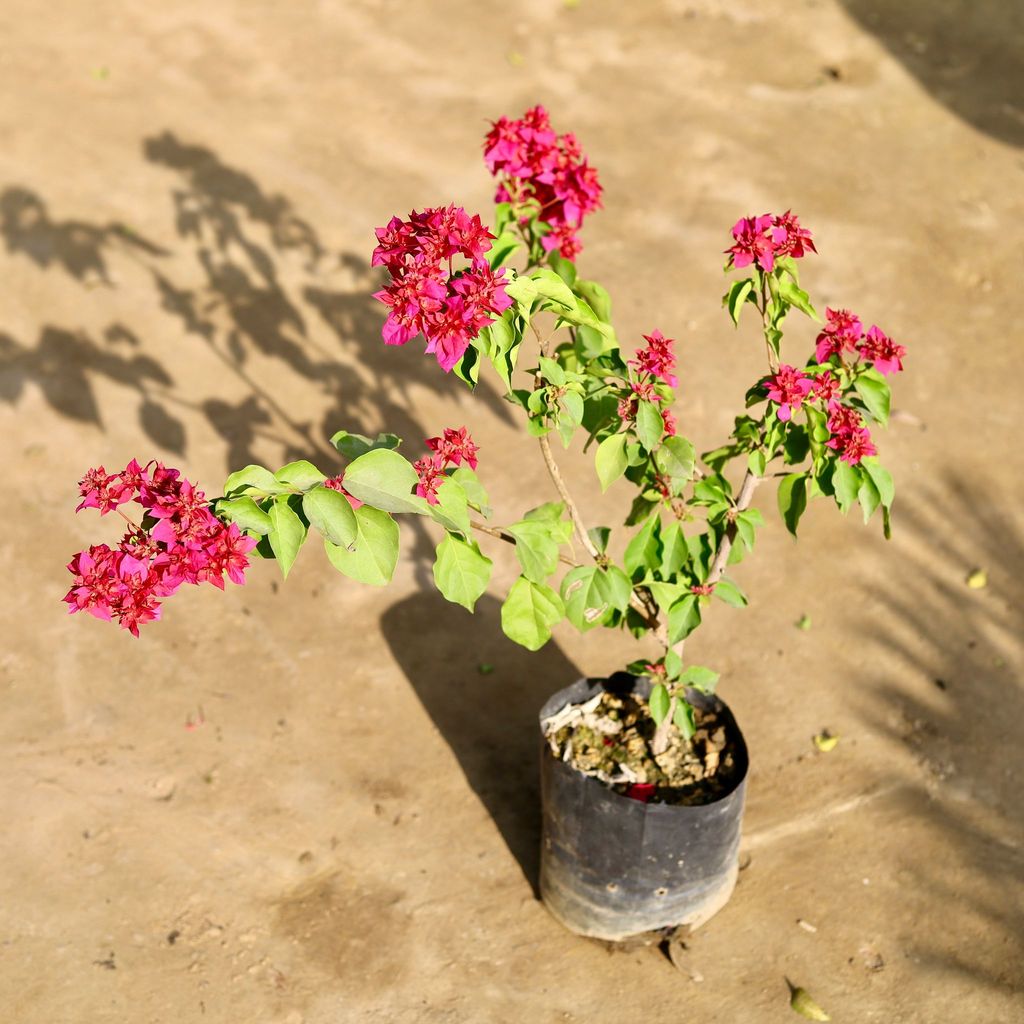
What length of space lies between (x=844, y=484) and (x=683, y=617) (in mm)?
545

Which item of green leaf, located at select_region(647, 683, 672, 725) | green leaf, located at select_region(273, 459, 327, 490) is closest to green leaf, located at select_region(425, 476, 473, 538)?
green leaf, located at select_region(273, 459, 327, 490)

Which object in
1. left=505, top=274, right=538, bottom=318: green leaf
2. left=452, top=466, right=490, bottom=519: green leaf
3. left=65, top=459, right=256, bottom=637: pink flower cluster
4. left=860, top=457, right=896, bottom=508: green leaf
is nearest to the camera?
left=65, top=459, right=256, bottom=637: pink flower cluster

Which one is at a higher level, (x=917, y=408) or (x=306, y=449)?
(x=917, y=408)

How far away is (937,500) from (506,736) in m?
2.00

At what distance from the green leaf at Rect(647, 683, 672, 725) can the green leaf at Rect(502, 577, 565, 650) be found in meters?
0.41

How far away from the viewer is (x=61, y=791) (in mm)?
4062

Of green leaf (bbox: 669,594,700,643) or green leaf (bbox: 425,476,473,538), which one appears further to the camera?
green leaf (bbox: 669,594,700,643)

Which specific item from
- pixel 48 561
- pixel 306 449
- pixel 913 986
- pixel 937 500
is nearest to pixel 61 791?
pixel 48 561

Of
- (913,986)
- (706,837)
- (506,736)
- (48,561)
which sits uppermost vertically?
(706,837)

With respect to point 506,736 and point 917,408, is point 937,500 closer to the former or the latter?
point 917,408

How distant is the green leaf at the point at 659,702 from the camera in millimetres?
3230

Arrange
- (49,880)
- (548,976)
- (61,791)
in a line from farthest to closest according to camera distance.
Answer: (61,791), (49,880), (548,976)

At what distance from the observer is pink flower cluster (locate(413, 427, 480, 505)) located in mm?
2637

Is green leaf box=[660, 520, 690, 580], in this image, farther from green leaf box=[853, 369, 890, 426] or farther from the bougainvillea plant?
green leaf box=[853, 369, 890, 426]
